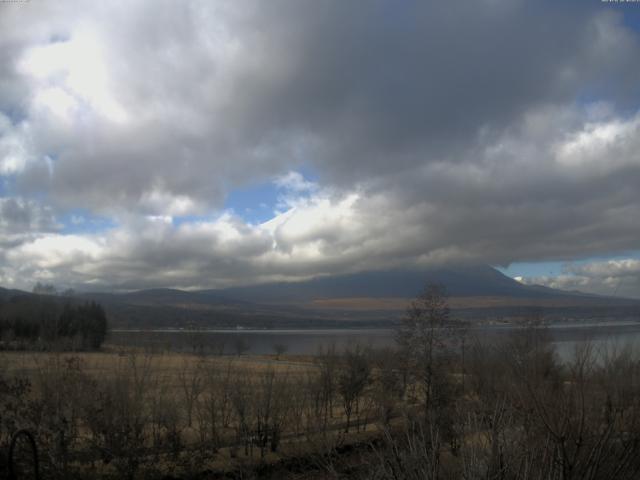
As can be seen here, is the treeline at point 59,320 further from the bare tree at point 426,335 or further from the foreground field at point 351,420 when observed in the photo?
the bare tree at point 426,335

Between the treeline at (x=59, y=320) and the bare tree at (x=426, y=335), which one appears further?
the treeline at (x=59, y=320)

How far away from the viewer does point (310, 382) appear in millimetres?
26734

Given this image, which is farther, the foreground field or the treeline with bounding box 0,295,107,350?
the treeline with bounding box 0,295,107,350

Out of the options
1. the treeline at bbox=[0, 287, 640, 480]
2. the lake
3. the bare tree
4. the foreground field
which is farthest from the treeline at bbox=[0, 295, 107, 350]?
the bare tree

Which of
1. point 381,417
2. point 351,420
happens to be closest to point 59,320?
point 351,420

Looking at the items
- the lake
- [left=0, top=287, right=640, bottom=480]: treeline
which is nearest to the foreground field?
[left=0, top=287, right=640, bottom=480]: treeline

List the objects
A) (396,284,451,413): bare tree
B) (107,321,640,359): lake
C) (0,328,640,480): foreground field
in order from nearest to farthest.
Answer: (0,328,640,480): foreground field
(107,321,640,359): lake
(396,284,451,413): bare tree

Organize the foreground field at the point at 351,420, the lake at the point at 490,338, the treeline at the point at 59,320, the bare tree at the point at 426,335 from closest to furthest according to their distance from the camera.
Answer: the foreground field at the point at 351,420
the lake at the point at 490,338
the bare tree at the point at 426,335
the treeline at the point at 59,320

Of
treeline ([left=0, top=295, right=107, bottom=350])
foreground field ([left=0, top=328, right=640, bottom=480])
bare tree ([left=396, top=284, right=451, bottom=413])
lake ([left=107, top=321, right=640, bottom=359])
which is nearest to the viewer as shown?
foreground field ([left=0, top=328, right=640, bottom=480])

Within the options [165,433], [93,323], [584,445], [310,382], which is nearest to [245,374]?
[310,382]

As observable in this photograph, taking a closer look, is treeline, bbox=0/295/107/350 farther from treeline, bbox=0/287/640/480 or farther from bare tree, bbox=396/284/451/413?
bare tree, bbox=396/284/451/413

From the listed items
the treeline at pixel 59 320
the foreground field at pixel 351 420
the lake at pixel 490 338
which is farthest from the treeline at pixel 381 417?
the treeline at pixel 59 320

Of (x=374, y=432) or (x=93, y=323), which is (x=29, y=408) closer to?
(x=374, y=432)

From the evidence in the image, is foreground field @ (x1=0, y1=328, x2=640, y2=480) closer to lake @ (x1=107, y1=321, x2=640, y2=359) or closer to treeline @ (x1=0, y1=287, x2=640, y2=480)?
treeline @ (x1=0, y1=287, x2=640, y2=480)
